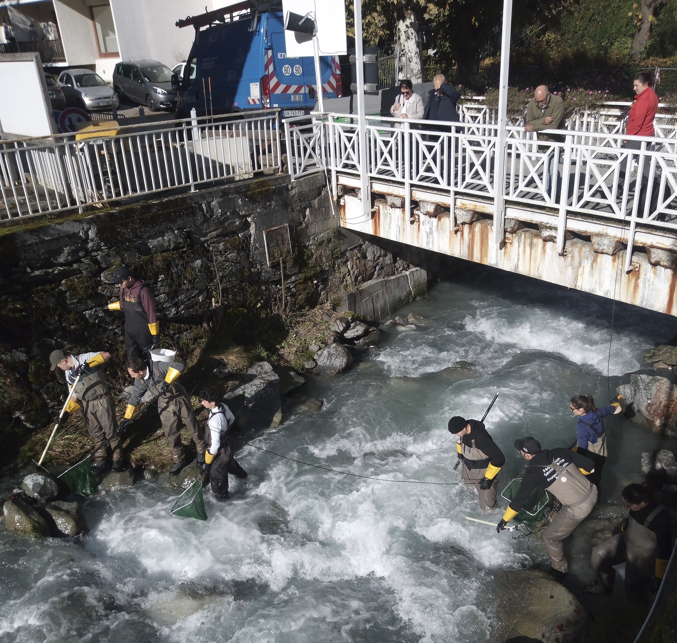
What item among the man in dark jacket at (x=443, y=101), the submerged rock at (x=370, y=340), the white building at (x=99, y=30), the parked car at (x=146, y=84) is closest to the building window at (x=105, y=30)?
the white building at (x=99, y=30)

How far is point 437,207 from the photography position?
29.6ft

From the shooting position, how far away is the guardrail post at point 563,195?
22.8 ft

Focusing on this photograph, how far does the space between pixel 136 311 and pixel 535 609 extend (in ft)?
18.4

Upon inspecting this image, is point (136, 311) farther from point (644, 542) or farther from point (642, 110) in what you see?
point (642, 110)

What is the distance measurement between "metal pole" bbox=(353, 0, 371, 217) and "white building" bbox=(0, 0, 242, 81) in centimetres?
1730

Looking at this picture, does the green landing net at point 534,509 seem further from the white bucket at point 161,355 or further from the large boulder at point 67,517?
the large boulder at point 67,517

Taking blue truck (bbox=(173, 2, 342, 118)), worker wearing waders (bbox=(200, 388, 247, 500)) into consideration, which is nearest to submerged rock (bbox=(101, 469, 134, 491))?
worker wearing waders (bbox=(200, 388, 247, 500))

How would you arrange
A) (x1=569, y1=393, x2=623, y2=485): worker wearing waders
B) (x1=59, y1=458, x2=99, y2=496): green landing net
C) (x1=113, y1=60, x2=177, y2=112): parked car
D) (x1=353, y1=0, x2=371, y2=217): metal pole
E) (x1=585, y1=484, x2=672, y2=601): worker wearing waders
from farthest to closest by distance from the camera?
(x1=113, y1=60, x2=177, y2=112): parked car → (x1=353, y1=0, x2=371, y2=217): metal pole → (x1=59, y1=458, x2=99, y2=496): green landing net → (x1=569, y1=393, x2=623, y2=485): worker wearing waders → (x1=585, y1=484, x2=672, y2=601): worker wearing waders

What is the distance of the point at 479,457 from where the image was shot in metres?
6.43

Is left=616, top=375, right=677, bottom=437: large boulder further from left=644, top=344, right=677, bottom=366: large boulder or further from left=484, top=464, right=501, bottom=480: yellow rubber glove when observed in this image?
left=484, top=464, right=501, bottom=480: yellow rubber glove

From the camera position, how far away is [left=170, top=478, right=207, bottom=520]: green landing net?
6488 millimetres

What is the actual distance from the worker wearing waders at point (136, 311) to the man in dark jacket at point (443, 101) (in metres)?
5.31

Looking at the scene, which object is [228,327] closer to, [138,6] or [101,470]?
[101,470]

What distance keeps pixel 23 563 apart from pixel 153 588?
1.35 meters
